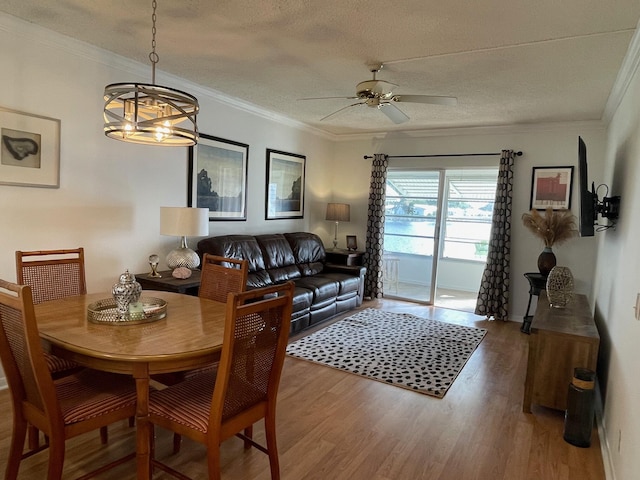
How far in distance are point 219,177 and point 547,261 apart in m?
3.86

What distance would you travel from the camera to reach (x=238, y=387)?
1777 millimetres

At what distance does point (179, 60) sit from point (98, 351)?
8.79 feet

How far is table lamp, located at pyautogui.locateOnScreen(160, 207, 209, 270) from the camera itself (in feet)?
11.7

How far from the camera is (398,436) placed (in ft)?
8.45

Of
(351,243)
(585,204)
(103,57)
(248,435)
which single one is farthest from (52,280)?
(351,243)

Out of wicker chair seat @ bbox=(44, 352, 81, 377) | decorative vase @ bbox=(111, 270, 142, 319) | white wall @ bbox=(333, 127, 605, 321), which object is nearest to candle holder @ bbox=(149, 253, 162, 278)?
wicker chair seat @ bbox=(44, 352, 81, 377)

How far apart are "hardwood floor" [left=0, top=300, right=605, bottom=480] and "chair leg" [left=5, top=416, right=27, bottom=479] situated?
272 mm

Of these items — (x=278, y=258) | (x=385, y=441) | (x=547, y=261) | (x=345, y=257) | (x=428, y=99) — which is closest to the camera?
(x=385, y=441)

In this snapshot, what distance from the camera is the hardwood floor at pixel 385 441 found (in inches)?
86.4

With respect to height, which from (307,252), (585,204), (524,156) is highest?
(524,156)

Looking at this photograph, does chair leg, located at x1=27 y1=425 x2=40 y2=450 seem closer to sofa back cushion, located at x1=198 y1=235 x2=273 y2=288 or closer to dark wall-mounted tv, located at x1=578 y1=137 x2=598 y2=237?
sofa back cushion, located at x1=198 y1=235 x2=273 y2=288

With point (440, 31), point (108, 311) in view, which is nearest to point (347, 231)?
point (440, 31)

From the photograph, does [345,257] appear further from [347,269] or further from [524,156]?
[524,156]

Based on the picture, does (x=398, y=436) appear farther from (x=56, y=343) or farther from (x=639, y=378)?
(x=56, y=343)
